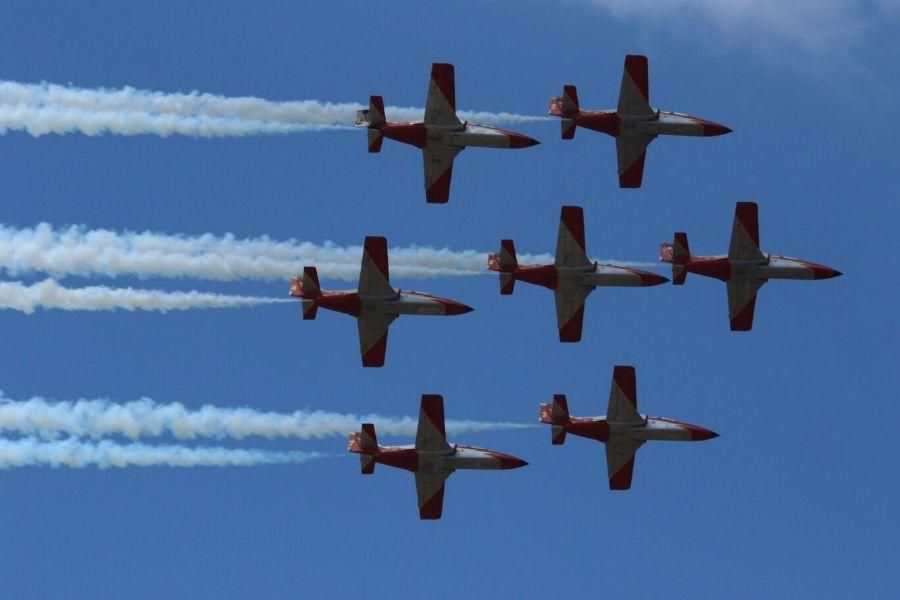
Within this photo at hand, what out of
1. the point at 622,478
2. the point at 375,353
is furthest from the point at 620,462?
the point at 375,353

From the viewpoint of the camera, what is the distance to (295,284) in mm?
96438

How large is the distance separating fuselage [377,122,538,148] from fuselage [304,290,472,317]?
6.86m

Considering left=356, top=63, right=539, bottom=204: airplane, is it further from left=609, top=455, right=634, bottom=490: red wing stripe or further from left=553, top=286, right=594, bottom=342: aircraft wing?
→ left=609, top=455, right=634, bottom=490: red wing stripe

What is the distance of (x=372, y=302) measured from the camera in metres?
97.2

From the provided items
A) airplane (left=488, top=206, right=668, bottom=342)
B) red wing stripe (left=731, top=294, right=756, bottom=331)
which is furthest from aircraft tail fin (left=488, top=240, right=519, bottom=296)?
red wing stripe (left=731, top=294, right=756, bottom=331)

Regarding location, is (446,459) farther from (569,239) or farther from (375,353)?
(569,239)

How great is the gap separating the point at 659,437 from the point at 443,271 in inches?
504

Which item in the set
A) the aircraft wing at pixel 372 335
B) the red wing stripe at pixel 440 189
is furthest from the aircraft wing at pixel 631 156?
the aircraft wing at pixel 372 335

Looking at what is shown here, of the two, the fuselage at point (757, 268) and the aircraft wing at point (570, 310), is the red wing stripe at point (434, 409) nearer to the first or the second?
the aircraft wing at point (570, 310)

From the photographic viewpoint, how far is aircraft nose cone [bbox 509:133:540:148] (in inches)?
3920

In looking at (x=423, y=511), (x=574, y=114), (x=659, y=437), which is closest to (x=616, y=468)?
(x=659, y=437)

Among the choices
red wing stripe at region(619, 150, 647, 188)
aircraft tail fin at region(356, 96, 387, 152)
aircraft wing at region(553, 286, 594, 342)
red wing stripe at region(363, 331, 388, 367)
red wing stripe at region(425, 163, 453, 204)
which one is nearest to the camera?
aircraft tail fin at region(356, 96, 387, 152)

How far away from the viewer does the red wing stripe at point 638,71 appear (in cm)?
9994

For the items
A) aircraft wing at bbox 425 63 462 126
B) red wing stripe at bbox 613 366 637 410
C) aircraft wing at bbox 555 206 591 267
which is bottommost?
red wing stripe at bbox 613 366 637 410
